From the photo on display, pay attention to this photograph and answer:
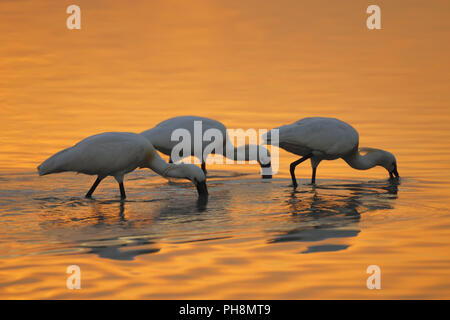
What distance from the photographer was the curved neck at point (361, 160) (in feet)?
52.2

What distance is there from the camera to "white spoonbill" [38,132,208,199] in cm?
1332

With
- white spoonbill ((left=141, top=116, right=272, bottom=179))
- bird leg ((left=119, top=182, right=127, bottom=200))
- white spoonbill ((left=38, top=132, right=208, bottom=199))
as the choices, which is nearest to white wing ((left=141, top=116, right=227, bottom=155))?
white spoonbill ((left=141, top=116, right=272, bottom=179))

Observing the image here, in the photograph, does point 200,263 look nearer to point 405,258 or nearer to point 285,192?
point 405,258

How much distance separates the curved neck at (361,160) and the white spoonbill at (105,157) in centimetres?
315

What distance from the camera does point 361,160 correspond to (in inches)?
632

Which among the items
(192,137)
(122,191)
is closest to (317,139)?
(192,137)

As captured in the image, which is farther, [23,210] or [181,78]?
[181,78]

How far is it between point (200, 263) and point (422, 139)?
1122cm

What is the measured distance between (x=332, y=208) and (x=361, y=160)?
3.57 m

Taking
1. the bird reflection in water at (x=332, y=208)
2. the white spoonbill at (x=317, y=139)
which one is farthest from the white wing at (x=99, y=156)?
the white spoonbill at (x=317, y=139)

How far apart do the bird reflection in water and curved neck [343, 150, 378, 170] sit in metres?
0.56

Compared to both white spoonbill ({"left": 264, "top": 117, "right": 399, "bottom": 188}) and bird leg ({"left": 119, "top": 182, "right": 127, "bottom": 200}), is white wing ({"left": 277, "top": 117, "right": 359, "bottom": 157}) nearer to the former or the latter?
white spoonbill ({"left": 264, "top": 117, "right": 399, "bottom": 188})

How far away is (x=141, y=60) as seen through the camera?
29.2m
